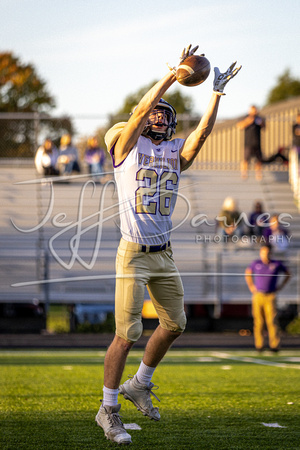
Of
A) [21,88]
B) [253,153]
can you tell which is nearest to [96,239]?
[253,153]

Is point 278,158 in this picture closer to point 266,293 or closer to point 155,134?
point 266,293

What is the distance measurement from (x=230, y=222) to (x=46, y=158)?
4.40 m

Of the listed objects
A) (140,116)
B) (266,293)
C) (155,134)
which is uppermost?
(140,116)

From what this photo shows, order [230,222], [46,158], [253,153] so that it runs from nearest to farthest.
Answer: [230,222] < [46,158] < [253,153]

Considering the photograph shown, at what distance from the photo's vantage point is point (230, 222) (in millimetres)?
15547

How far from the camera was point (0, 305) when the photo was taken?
51.1 feet

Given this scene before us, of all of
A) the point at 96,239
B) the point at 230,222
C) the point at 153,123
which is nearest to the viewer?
the point at 153,123

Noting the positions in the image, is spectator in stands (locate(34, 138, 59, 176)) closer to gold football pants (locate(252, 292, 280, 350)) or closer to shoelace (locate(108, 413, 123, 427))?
gold football pants (locate(252, 292, 280, 350))

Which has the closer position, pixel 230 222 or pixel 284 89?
pixel 230 222

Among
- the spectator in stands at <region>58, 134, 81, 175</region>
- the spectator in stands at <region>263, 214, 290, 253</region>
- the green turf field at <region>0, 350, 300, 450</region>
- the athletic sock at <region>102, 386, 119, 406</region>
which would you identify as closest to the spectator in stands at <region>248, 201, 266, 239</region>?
the spectator in stands at <region>263, 214, 290, 253</region>

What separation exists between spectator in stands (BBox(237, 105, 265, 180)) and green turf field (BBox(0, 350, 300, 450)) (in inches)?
314

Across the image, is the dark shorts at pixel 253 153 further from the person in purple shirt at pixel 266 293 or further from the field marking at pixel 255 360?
the field marking at pixel 255 360

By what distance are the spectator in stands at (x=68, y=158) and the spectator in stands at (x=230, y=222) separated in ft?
11.9

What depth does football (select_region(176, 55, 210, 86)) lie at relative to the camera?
15.0 ft
